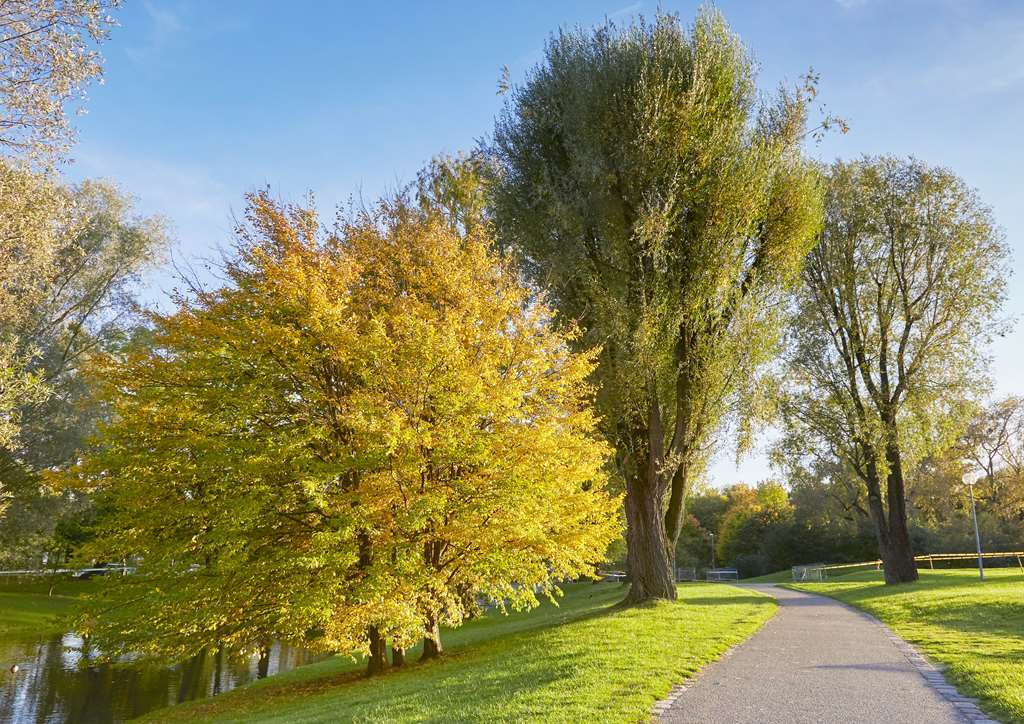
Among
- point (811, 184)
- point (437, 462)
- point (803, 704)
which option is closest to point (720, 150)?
point (811, 184)

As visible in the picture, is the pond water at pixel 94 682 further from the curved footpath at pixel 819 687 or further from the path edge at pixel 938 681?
the path edge at pixel 938 681

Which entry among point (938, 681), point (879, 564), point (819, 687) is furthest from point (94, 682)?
point (879, 564)

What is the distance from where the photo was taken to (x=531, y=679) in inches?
360

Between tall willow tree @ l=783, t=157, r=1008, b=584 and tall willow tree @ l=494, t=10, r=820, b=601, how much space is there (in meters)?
9.38

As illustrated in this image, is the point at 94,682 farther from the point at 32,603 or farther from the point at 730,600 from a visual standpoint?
the point at 32,603

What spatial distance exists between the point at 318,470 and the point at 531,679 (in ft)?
16.0

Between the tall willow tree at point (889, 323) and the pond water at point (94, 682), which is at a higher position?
the tall willow tree at point (889, 323)

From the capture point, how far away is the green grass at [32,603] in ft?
94.2

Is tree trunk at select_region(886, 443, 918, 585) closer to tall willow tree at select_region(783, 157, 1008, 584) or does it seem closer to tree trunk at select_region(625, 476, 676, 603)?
tall willow tree at select_region(783, 157, 1008, 584)

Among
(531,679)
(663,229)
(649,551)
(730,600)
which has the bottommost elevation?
(730,600)

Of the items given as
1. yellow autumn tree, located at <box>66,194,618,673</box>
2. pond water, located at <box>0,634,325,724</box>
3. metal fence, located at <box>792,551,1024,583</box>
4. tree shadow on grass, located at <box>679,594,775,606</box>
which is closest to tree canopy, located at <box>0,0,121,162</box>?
yellow autumn tree, located at <box>66,194,618,673</box>

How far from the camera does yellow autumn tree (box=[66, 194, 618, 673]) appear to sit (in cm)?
1129

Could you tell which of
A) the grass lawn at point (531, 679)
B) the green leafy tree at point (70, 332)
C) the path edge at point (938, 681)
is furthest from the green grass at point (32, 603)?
the path edge at point (938, 681)

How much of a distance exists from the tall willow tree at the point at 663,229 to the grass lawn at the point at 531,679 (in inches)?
152
